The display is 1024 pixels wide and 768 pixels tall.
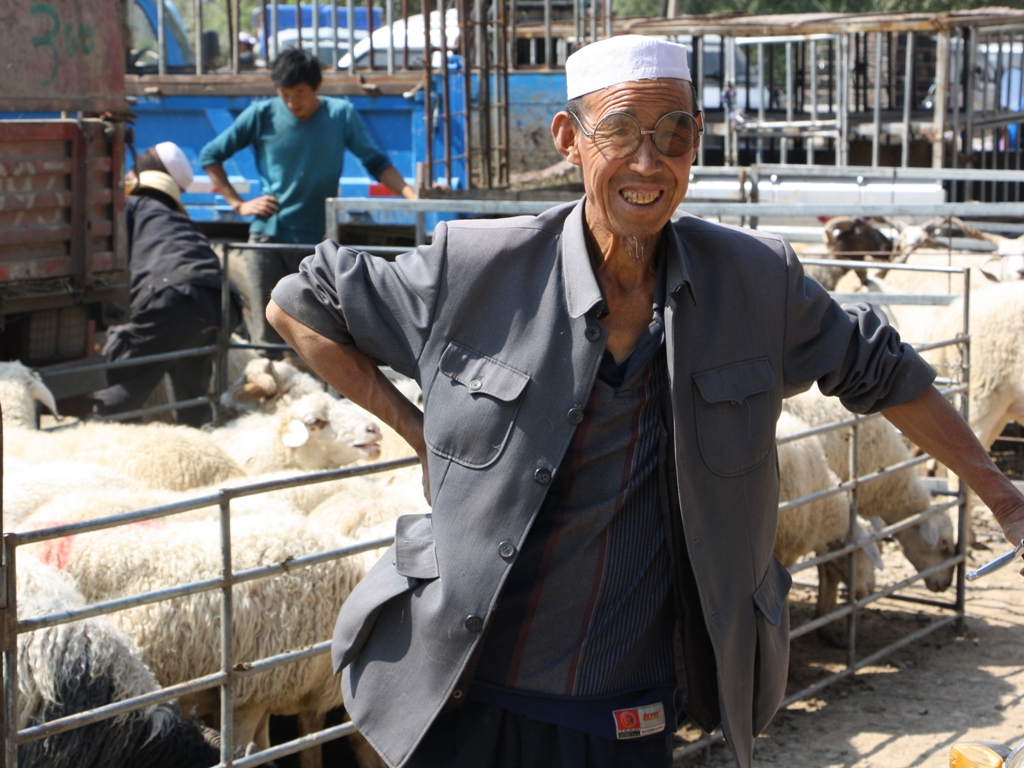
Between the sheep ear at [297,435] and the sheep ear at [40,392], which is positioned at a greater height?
the sheep ear at [40,392]

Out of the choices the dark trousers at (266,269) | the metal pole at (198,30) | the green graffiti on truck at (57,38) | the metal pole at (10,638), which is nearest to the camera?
the metal pole at (10,638)

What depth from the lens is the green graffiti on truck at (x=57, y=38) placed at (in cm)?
651

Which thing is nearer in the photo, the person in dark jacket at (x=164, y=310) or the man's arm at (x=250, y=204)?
the person in dark jacket at (x=164, y=310)

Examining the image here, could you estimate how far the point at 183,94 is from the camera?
420 inches

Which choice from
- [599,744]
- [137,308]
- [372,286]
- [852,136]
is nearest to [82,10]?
[137,308]

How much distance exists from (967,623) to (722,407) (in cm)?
443

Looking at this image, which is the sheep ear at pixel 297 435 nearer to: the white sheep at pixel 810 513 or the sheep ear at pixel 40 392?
the sheep ear at pixel 40 392

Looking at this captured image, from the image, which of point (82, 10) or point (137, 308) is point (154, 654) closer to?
point (137, 308)

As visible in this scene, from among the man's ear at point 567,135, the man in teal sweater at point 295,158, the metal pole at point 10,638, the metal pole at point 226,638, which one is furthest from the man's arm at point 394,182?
the man's ear at point 567,135

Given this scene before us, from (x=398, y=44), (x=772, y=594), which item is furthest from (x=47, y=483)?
(x=398, y=44)

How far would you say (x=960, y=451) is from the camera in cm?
228

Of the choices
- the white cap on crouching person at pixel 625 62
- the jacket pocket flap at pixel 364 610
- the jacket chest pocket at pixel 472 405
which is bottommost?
the jacket pocket flap at pixel 364 610

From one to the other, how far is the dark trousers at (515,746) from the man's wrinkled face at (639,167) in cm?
90

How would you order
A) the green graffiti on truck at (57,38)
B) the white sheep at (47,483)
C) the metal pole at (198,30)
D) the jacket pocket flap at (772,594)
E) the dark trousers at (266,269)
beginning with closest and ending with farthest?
the jacket pocket flap at (772,594) < the white sheep at (47,483) < the green graffiti on truck at (57,38) < the dark trousers at (266,269) < the metal pole at (198,30)
